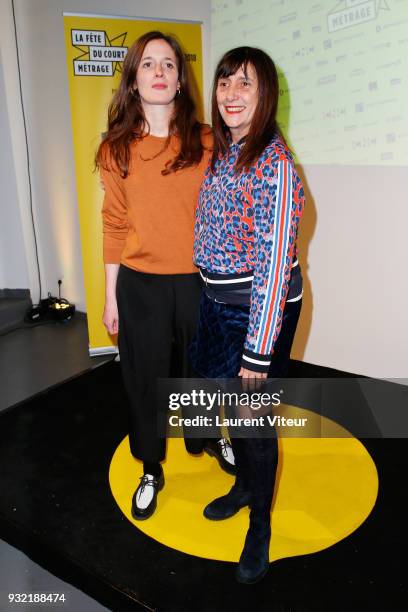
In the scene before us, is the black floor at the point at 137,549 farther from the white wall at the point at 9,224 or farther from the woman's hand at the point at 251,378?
the white wall at the point at 9,224

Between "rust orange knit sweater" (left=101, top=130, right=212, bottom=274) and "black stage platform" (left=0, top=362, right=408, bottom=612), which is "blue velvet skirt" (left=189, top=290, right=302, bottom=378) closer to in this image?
"rust orange knit sweater" (left=101, top=130, right=212, bottom=274)

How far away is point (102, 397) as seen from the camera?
2.58 metres

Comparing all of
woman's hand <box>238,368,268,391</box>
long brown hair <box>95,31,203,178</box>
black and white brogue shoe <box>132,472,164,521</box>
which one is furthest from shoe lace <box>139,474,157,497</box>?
long brown hair <box>95,31,203,178</box>

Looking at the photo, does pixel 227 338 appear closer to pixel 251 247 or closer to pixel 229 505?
pixel 251 247

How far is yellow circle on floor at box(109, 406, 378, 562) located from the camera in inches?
64.5

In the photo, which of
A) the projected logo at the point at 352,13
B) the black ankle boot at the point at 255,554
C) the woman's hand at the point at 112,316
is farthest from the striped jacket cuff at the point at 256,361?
the projected logo at the point at 352,13

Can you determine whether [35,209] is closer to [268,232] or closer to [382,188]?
[382,188]

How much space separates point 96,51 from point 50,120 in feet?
3.14

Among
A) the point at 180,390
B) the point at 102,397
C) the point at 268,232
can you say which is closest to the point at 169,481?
the point at 180,390

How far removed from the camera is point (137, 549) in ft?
5.31

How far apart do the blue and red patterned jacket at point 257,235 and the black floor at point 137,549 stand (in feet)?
2.34

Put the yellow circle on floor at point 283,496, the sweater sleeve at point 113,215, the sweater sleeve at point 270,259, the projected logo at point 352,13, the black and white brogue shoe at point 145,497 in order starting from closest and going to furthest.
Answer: the sweater sleeve at point 270,259
the sweater sleeve at point 113,215
the yellow circle on floor at point 283,496
the black and white brogue shoe at point 145,497
the projected logo at point 352,13

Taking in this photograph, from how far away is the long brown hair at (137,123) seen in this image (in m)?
1.48

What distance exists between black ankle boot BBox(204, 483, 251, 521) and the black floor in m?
0.18
